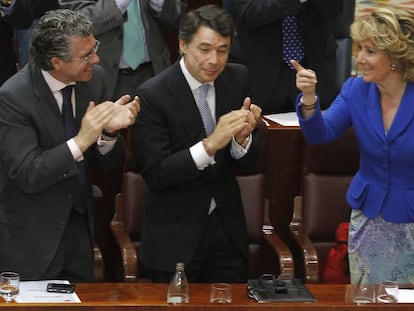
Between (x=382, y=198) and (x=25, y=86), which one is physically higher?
(x=25, y=86)

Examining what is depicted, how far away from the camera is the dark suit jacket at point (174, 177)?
3.11 m

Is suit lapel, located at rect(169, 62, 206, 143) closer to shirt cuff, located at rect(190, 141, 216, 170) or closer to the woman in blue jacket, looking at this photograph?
shirt cuff, located at rect(190, 141, 216, 170)

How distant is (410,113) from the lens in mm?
3045

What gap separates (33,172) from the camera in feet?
9.48

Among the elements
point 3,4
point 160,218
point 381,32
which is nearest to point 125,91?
point 3,4

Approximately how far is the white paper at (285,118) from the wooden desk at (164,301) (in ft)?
3.34

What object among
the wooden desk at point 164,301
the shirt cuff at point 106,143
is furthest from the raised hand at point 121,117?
the wooden desk at point 164,301

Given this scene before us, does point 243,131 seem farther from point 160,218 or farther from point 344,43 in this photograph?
point 344,43

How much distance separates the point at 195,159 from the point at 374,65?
1.98 feet

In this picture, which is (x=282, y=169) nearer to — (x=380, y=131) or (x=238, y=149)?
(x=238, y=149)

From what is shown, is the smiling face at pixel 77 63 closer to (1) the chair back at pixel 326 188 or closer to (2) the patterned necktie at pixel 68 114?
(2) the patterned necktie at pixel 68 114

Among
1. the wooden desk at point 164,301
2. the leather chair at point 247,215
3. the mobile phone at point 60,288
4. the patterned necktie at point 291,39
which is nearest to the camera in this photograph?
the wooden desk at point 164,301

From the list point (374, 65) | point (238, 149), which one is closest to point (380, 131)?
point (374, 65)

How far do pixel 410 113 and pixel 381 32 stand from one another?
0.26 metres
